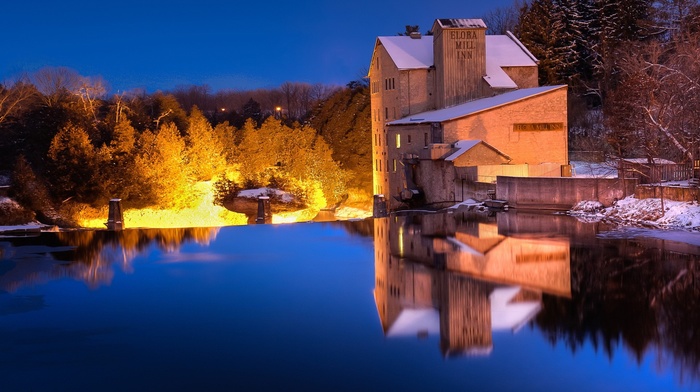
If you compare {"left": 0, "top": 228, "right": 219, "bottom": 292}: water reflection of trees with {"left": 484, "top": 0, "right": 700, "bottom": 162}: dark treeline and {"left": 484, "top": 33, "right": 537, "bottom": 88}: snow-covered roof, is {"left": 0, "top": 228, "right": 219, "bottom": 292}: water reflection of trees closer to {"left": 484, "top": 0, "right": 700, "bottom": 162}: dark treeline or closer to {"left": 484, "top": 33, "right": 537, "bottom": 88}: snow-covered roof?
{"left": 484, "top": 33, "right": 537, "bottom": 88}: snow-covered roof

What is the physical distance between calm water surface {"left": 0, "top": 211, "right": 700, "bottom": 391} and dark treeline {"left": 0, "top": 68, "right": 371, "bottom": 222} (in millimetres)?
24556

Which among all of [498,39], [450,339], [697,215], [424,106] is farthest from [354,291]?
[498,39]

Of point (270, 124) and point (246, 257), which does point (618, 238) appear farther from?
point (270, 124)

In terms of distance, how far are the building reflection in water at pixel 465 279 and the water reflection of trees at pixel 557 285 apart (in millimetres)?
21

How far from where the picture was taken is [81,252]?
20.3 meters

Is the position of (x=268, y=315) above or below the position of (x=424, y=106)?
below

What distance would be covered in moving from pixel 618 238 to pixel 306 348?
39.0 feet

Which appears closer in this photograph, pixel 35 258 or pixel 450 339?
pixel 450 339

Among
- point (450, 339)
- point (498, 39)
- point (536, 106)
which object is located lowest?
point (450, 339)

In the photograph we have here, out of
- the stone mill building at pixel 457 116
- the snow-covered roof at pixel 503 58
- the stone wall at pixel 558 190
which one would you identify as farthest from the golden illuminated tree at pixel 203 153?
the stone wall at pixel 558 190

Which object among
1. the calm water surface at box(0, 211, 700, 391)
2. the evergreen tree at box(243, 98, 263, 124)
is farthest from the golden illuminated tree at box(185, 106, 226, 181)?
the calm water surface at box(0, 211, 700, 391)

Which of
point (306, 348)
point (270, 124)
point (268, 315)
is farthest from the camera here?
point (270, 124)

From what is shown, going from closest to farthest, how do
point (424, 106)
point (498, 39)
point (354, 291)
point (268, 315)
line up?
point (268, 315) < point (354, 291) < point (424, 106) < point (498, 39)

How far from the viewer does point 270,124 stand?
2255 inches
